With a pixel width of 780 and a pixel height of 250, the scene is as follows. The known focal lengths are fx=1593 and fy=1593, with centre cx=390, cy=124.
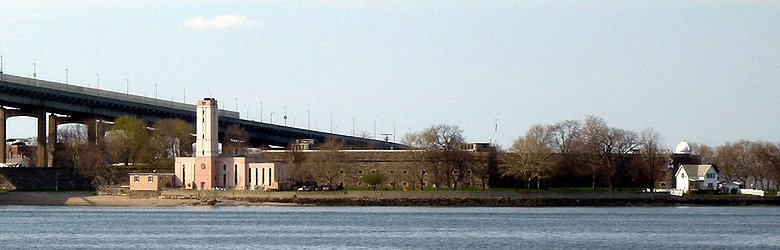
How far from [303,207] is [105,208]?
15979 mm

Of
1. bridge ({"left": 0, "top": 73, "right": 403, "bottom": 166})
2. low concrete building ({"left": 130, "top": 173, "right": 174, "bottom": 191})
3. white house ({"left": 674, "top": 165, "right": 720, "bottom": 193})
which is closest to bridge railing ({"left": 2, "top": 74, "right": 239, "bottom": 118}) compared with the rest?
bridge ({"left": 0, "top": 73, "right": 403, "bottom": 166})

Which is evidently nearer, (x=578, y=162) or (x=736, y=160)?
(x=578, y=162)

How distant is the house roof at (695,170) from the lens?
5281 inches

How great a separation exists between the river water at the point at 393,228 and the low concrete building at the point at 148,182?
13013 millimetres

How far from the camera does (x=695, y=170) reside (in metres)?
135

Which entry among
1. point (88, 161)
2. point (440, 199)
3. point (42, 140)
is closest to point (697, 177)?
point (440, 199)

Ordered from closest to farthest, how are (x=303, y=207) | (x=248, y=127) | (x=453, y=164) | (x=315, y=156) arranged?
(x=303, y=207) < (x=453, y=164) < (x=315, y=156) < (x=248, y=127)

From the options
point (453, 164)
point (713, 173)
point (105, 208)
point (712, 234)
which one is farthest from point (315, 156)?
point (712, 234)

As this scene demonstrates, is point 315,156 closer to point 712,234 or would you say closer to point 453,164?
point 453,164

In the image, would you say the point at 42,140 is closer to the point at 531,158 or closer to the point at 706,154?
the point at 531,158

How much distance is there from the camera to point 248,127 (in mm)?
167375

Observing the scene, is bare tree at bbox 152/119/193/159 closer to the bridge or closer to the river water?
the bridge

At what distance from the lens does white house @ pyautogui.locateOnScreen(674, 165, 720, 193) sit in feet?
437

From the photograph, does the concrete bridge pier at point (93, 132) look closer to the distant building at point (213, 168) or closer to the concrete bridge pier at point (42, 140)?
the concrete bridge pier at point (42, 140)
